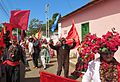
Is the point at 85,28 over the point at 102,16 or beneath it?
beneath

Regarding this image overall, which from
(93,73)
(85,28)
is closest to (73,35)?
(85,28)

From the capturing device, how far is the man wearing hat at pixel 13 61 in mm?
8156

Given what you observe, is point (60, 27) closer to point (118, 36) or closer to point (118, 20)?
point (118, 20)

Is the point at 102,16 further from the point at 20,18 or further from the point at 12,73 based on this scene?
the point at 12,73

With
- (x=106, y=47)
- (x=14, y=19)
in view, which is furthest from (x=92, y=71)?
(x=14, y=19)

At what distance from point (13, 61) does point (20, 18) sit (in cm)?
342

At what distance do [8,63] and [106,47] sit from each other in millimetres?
4673

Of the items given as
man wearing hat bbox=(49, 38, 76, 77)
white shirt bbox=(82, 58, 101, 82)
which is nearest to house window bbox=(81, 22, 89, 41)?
man wearing hat bbox=(49, 38, 76, 77)

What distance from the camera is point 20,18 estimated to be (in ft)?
37.0

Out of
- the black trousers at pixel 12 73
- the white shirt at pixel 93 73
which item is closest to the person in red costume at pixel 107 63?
the white shirt at pixel 93 73

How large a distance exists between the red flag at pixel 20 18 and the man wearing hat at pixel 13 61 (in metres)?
2.87

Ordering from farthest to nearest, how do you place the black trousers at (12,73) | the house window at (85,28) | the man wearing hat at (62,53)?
the house window at (85,28), the man wearing hat at (62,53), the black trousers at (12,73)

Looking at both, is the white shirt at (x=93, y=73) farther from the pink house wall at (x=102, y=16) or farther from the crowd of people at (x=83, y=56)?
the pink house wall at (x=102, y=16)

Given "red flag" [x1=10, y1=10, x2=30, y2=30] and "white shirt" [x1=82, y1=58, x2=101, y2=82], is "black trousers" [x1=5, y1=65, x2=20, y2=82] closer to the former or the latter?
"red flag" [x1=10, y1=10, x2=30, y2=30]
